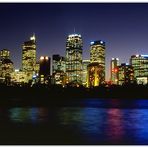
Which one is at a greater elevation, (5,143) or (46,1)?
(46,1)

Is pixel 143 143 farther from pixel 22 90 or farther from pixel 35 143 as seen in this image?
pixel 22 90

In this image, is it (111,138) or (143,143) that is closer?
(143,143)

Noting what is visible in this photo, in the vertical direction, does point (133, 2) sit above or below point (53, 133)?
above

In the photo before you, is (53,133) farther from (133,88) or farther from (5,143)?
(133,88)

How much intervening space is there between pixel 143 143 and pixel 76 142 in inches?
115

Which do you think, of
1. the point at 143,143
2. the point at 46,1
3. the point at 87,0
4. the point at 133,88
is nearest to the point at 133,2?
the point at 87,0

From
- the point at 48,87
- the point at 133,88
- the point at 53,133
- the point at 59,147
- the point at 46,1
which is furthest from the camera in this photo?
the point at 48,87

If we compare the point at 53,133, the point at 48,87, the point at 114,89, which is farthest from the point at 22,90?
the point at 53,133

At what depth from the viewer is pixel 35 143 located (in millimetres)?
18016

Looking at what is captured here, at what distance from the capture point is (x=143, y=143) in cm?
1845

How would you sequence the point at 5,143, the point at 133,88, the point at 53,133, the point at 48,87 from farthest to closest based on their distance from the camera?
1. the point at 48,87
2. the point at 133,88
3. the point at 53,133
4. the point at 5,143

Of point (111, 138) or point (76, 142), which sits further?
point (111, 138)

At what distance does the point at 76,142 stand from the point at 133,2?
672cm

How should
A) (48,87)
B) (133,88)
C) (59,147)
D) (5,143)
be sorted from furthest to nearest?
(48,87), (133,88), (5,143), (59,147)
